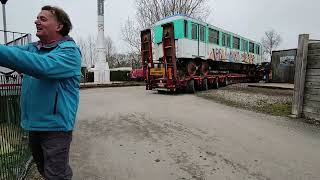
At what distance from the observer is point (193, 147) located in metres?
6.71

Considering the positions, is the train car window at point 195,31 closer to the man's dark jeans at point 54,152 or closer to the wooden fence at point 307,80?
the wooden fence at point 307,80

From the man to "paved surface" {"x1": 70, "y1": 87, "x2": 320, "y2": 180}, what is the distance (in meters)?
2.24

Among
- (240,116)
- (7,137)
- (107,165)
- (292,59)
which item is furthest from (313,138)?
(292,59)

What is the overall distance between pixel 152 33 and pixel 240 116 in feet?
36.6

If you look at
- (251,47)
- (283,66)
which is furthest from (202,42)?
(251,47)

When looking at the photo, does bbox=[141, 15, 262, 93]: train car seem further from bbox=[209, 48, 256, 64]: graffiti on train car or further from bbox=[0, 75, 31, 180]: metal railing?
bbox=[0, 75, 31, 180]: metal railing

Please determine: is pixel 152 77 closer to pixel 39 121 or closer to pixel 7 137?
pixel 7 137

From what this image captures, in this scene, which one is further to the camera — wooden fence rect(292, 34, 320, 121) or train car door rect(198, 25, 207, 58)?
train car door rect(198, 25, 207, 58)

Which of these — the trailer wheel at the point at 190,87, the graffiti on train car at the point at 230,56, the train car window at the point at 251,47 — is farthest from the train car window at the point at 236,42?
the trailer wheel at the point at 190,87

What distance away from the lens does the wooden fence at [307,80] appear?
948 cm

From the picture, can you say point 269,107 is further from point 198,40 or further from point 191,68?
point 198,40

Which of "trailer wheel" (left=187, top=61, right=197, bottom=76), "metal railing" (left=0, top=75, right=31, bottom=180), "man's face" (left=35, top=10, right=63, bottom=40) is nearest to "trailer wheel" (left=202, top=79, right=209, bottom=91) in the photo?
"trailer wheel" (left=187, top=61, right=197, bottom=76)

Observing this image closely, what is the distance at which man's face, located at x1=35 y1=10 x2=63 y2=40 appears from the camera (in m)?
2.77

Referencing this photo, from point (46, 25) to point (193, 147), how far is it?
14.7 feet
